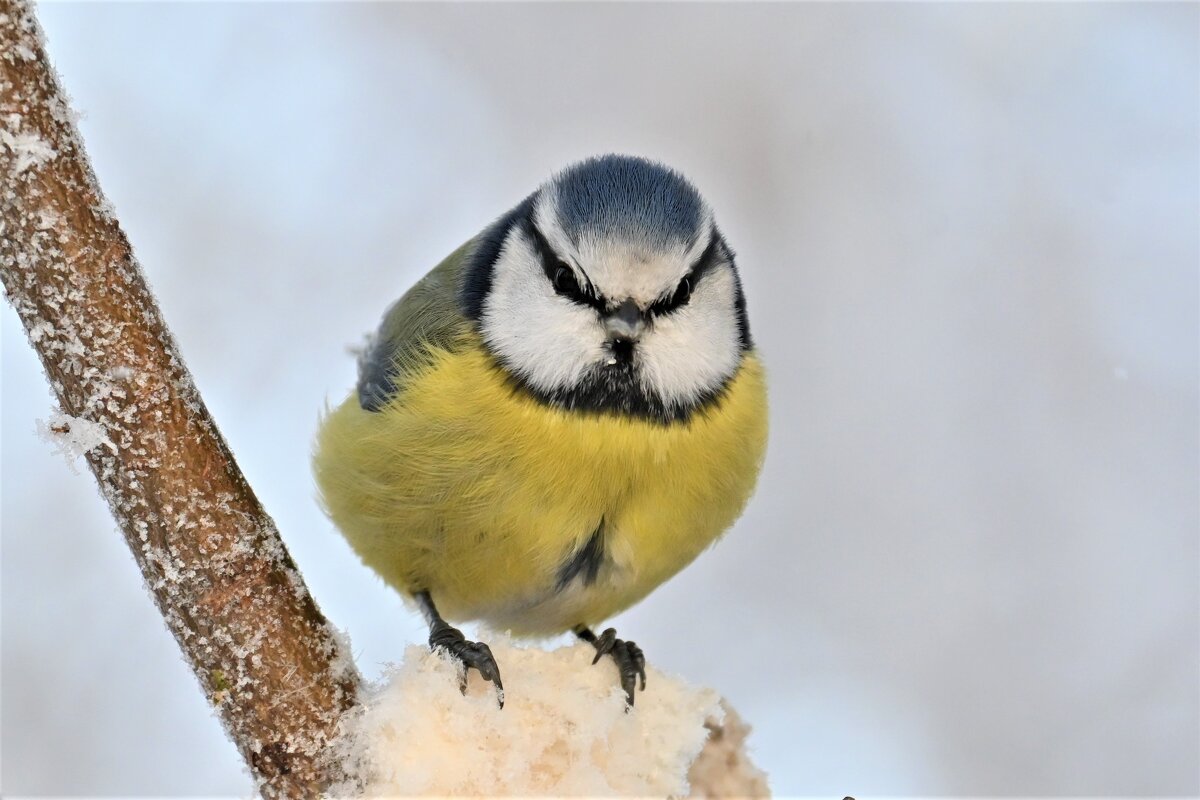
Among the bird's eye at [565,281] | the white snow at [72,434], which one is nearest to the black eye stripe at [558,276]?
the bird's eye at [565,281]

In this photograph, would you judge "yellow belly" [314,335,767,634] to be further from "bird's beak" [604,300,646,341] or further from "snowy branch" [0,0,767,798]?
"snowy branch" [0,0,767,798]

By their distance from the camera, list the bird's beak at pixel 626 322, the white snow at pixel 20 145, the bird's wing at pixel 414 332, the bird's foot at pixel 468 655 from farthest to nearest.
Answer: the bird's wing at pixel 414 332
the bird's beak at pixel 626 322
the bird's foot at pixel 468 655
the white snow at pixel 20 145

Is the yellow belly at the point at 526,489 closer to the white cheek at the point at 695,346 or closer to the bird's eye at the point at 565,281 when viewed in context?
the white cheek at the point at 695,346

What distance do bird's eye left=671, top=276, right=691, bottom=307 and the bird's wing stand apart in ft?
1.05

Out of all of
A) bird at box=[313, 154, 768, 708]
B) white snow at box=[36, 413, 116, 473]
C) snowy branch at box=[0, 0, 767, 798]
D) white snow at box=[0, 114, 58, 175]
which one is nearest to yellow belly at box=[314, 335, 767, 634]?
bird at box=[313, 154, 768, 708]

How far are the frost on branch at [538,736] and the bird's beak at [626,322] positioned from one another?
383mm

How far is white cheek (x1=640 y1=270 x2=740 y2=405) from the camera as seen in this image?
1.50m

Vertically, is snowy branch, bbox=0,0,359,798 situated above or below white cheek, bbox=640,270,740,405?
below

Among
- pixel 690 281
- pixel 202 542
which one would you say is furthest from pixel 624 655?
pixel 202 542

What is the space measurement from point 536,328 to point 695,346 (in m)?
0.21

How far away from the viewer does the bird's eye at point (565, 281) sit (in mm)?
1495

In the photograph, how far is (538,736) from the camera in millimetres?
1211

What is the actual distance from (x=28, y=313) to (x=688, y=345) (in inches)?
30.5

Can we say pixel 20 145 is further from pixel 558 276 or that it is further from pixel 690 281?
pixel 690 281
